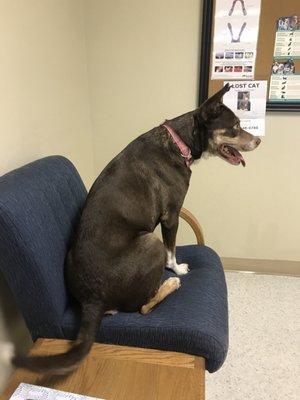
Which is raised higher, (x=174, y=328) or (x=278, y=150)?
(x=278, y=150)

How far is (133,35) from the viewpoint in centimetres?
208

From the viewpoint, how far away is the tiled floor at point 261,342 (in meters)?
1.56

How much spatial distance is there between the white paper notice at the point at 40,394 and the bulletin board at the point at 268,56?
5.79 feet

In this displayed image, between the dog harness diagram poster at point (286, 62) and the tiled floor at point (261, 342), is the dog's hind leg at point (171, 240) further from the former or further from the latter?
the dog harness diagram poster at point (286, 62)

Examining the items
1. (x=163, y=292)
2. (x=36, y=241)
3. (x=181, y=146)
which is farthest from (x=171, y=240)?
(x=36, y=241)

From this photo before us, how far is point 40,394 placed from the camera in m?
0.92

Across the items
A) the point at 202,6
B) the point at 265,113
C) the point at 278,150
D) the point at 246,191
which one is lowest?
the point at 246,191

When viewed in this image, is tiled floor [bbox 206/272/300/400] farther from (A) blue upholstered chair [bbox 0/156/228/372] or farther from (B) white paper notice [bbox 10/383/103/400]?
(B) white paper notice [bbox 10/383/103/400]

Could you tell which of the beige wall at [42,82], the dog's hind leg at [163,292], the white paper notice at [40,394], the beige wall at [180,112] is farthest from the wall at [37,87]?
the dog's hind leg at [163,292]

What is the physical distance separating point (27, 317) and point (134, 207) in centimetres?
52

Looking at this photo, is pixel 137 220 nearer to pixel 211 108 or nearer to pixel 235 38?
pixel 211 108

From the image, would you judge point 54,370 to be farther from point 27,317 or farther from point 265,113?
point 265,113

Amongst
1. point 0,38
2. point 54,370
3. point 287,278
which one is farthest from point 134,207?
point 287,278

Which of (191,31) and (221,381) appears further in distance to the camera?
(191,31)
